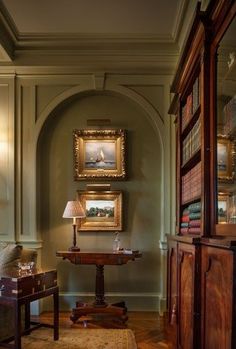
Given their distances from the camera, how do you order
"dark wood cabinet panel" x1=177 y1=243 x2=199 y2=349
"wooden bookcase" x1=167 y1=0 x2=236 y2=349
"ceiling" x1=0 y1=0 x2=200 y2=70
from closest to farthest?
"wooden bookcase" x1=167 y1=0 x2=236 y2=349, "dark wood cabinet panel" x1=177 y1=243 x2=199 y2=349, "ceiling" x1=0 y1=0 x2=200 y2=70

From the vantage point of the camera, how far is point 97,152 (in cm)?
466

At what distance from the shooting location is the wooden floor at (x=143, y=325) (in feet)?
11.3

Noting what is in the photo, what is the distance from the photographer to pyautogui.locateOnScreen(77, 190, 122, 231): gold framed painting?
15.1 feet

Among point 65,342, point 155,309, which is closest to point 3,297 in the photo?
point 65,342

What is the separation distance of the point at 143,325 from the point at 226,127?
9.07ft

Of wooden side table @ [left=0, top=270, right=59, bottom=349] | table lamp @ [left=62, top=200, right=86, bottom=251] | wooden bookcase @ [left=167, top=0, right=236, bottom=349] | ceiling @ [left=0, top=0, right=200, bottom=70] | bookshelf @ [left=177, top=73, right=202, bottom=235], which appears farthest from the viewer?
table lamp @ [left=62, top=200, right=86, bottom=251]

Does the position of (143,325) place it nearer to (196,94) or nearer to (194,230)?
(194,230)

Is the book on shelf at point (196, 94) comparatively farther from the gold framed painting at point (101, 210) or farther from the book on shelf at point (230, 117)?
the gold framed painting at point (101, 210)

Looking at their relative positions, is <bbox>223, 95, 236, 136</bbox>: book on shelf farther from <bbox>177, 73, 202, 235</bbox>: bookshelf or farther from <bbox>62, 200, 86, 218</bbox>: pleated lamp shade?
<bbox>62, 200, 86, 218</bbox>: pleated lamp shade

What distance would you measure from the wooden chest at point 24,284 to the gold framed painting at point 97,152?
5.00 feet

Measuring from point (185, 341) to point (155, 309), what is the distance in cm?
218

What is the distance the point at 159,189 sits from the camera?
4.65m

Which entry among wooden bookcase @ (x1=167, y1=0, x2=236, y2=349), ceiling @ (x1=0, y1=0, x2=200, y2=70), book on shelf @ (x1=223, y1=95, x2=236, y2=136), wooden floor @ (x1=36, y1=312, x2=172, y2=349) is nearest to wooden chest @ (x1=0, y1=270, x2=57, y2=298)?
wooden floor @ (x1=36, y1=312, x2=172, y2=349)

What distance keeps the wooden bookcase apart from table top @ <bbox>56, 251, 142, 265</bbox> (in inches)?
51.0
